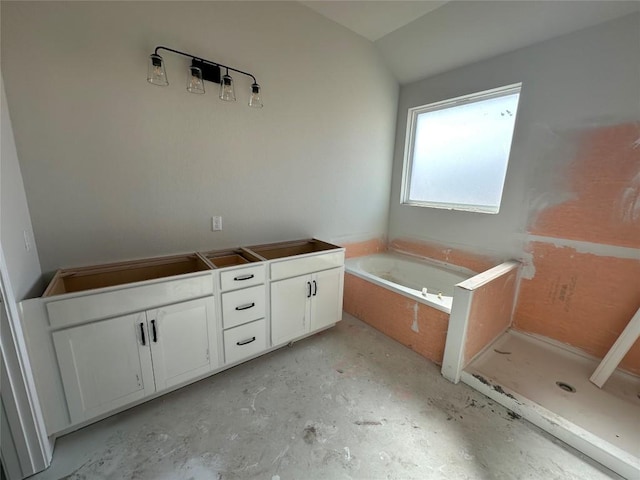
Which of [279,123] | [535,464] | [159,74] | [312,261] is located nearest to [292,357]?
[312,261]

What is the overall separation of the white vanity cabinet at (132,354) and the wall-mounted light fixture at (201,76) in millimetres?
1396

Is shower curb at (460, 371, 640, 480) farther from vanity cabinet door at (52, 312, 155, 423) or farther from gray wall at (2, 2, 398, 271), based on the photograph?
vanity cabinet door at (52, 312, 155, 423)

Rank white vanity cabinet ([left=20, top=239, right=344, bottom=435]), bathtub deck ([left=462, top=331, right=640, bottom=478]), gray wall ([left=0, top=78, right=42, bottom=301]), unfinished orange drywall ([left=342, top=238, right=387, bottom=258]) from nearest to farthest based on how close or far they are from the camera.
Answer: gray wall ([left=0, top=78, right=42, bottom=301]) → white vanity cabinet ([left=20, top=239, right=344, bottom=435]) → bathtub deck ([left=462, top=331, right=640, bottom=478]) → unfinished orange drywall ([left=342, top=238, right=387, bottom=258])

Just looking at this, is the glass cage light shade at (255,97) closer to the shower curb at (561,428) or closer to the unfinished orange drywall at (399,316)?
the unfinished orange drywall at (399,316)

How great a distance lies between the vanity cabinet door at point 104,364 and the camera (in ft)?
4.07

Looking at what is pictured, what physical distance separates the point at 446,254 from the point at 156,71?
292cm

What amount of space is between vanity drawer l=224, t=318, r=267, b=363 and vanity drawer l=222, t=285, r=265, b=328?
0.16 ft

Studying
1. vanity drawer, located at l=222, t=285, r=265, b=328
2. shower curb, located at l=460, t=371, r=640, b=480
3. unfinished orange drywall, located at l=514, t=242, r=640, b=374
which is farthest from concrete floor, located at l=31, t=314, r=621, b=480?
Answer: unfinished orange drywall, located at l=514, t=242, r=640, b=374

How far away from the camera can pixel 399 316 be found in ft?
7.19

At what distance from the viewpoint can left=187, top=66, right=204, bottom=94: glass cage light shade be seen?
1.65 m

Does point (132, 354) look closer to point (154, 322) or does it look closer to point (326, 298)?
point (154, 322)

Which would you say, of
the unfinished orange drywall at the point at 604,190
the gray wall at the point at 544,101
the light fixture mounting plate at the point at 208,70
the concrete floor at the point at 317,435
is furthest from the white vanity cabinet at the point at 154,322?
the unfinished orange drywall at the point at 604,190

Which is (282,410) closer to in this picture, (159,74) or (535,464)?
(535,464)

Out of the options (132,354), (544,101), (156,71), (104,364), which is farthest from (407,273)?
(156,71)
